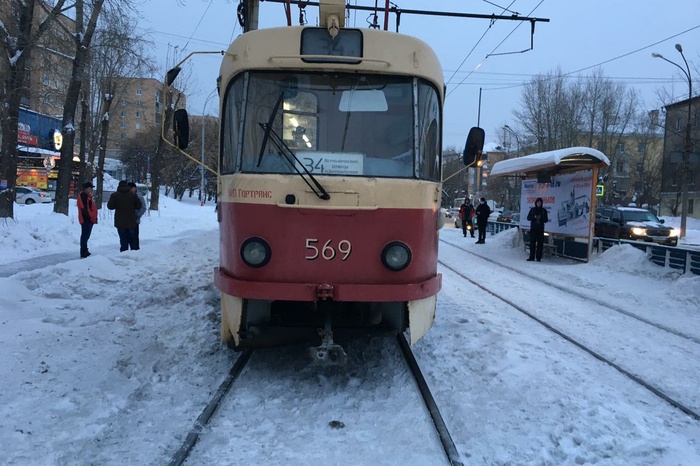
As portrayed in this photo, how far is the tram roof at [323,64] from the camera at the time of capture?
187 inches

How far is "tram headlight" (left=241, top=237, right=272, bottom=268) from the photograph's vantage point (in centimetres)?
451

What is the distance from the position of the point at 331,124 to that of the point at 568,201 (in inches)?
467

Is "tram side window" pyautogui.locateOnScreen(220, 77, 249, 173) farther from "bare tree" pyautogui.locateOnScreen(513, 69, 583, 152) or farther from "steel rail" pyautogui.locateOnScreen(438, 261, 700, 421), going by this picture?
"bare tree" pyautogui.locateOnScreen(513, 69, 583, 152)

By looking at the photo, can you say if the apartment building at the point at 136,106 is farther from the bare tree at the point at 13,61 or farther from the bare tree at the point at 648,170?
the bare tree at the point at 648,170

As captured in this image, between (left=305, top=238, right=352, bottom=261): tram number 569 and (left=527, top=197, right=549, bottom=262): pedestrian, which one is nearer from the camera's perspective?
(left=305, top=238, right=352, bottom=261): tram number 569

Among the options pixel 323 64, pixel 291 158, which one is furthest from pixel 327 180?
pixel 323 64

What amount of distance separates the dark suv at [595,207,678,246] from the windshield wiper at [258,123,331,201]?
20.3 metres

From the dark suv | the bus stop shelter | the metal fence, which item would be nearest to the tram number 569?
the metal fence

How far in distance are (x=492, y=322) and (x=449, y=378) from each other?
7.35ft

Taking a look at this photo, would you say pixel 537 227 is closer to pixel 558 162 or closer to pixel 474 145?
pixel 558 162

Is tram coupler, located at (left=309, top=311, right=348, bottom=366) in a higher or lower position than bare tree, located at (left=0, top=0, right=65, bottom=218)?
lower

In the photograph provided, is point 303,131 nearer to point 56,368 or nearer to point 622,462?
point 56,368

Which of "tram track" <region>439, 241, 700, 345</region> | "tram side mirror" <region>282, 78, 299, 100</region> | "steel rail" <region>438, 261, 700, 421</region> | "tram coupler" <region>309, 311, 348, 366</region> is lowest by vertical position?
"steel rail" <region>438, 261, 700, 421</region>

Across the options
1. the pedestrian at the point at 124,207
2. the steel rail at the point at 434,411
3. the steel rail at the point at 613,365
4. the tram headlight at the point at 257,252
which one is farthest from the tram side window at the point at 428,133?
the pedestrian at the point at 124,207
